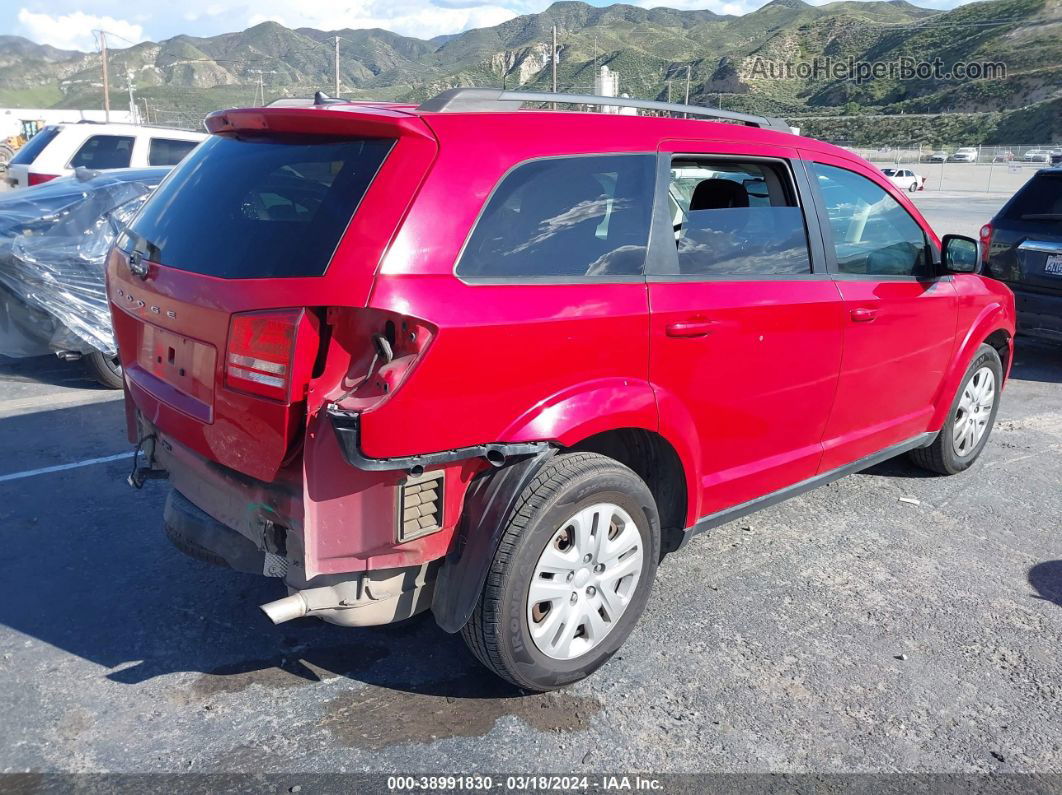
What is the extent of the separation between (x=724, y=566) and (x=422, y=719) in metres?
1.69

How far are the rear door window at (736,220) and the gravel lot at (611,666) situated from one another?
140 cm

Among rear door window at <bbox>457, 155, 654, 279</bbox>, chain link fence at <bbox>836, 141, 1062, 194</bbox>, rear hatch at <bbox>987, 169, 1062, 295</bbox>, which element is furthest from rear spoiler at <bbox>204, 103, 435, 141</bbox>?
chain link fence at <bbox>836, 141, 1062, 194</bbox>

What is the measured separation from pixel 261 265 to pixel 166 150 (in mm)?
9770

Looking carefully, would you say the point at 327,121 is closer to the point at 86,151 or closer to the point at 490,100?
the point at 490,100

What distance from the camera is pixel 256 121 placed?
9.70ft

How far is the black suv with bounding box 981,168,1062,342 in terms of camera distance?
286 inches

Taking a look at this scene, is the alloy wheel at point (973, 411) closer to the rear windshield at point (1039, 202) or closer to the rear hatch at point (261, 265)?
the rear windshield at point (1039, 202)

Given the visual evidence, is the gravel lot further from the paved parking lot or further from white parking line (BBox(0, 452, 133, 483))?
white parking line (BBox(0, 452, 133, 483))

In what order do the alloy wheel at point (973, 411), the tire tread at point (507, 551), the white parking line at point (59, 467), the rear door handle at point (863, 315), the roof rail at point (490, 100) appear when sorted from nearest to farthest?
the tire tread at point (507, 551), the roof rail at point (490, 100), the rear door handle at point (863, 315), the white parking line at point (59, 467), the alloy wheel at point (973, 411)

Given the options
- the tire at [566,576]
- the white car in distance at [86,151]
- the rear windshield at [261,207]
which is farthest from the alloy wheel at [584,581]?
the white car in distance at [86,151]

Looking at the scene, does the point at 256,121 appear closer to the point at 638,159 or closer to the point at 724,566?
the point at 638,159

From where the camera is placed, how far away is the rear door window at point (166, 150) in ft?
35.8

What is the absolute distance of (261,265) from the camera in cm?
258

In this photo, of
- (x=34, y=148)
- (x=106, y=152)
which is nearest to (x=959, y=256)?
(x=106, y=152)
